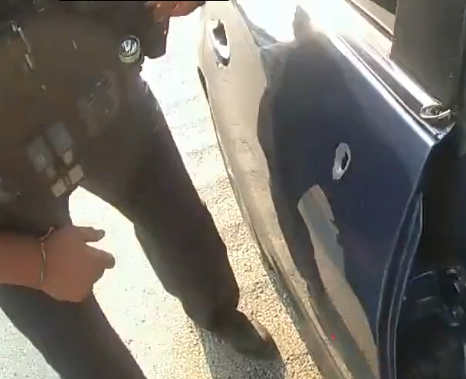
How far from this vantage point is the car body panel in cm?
67

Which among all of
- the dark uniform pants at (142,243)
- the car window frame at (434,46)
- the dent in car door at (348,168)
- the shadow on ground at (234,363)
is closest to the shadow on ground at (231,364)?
the shadow on ground at (234,363)

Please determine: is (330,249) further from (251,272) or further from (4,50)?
(251,272)

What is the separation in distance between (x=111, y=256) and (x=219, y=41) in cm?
40

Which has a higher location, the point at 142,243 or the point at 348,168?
the point at 348,168

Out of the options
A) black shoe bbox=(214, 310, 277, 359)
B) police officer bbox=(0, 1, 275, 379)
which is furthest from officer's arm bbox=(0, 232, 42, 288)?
black shoe bbox=(214, 310, 277, 359)

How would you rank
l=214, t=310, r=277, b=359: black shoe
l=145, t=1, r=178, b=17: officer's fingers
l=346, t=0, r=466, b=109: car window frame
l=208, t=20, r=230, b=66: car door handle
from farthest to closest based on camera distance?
l=214, t=310, r=277, b=359: black shoe, l=208, t=20, r=230, b=66: car door handle, l=346, t=0, r=466, b=109: car window frame, l=145, t=1, r=178, b=17: officer's fingers

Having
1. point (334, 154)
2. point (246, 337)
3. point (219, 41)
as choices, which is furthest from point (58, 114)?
point (246, 337)

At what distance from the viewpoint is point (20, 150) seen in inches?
30.2

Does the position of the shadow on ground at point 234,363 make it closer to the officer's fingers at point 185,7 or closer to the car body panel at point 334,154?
the car body panel at point 334,154

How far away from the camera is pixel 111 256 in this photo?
870 mm

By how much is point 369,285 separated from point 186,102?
113cm

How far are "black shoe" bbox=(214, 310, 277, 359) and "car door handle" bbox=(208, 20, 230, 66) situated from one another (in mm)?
466

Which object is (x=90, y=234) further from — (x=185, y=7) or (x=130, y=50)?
(x=185, y=7)

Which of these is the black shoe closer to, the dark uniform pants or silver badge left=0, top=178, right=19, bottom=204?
the dark uniform pants
